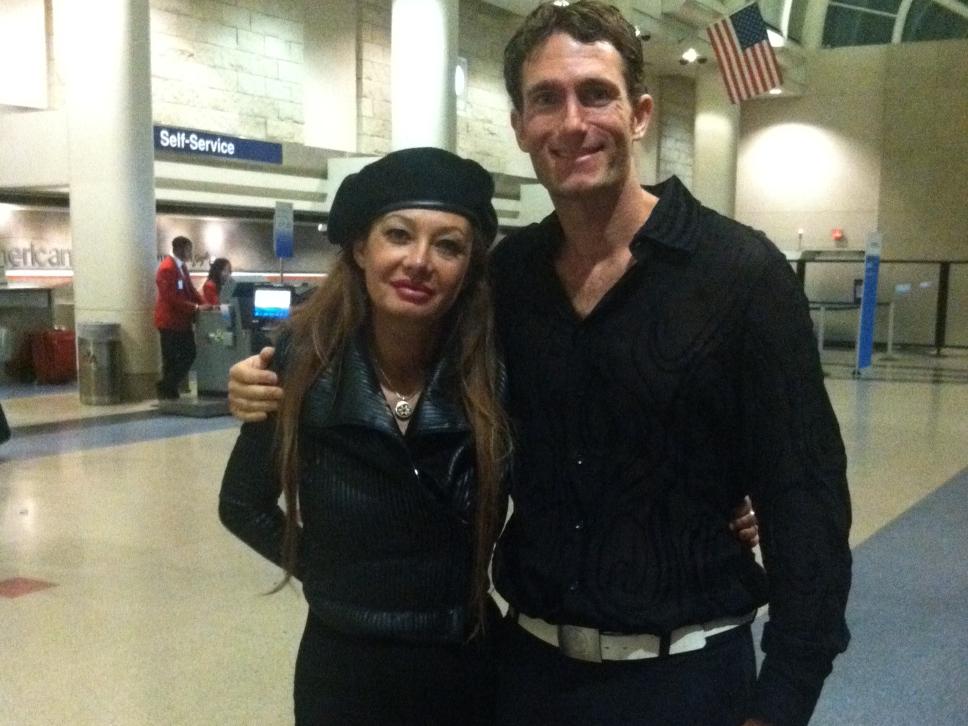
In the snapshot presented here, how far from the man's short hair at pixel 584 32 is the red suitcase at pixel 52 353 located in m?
11.8

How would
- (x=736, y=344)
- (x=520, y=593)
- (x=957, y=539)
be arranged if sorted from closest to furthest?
(x=736, y=344), (x=520, y=593), (x=957, y=539)

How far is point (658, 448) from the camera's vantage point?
144cm

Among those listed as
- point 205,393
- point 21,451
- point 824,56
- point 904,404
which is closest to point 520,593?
point 21,451

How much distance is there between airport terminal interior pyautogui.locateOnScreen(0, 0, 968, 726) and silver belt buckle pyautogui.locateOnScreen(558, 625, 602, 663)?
2.81 ft

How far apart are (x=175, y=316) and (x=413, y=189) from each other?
30.8 feet

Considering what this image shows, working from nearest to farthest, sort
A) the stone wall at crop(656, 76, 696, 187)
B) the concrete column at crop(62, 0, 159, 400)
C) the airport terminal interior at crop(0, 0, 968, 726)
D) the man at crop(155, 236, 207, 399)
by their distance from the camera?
the airport terminal interior at crop(0, 0, 968, 726) < the concrete column at crop(62, 0, 159, 400) < the man at crop(155, 236, 207, 399) < the stone wall at crop(656, 76, 696, 187)

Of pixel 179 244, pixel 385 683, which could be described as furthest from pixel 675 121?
pixel 385 683

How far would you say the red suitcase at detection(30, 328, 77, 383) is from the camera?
12.1 meters

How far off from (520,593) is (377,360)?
1.44 ft

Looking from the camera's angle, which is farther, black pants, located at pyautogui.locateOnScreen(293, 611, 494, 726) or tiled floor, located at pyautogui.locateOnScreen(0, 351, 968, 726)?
tiled floor, located at pyautogui.locateOnScreen(0, 351, 968, 726)

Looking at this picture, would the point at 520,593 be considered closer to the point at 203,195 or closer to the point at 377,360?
the point at 377,360

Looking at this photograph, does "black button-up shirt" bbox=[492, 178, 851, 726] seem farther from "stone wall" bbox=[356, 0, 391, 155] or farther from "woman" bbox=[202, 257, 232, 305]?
"stone wall" bbox=[356, 0, 391, 155]

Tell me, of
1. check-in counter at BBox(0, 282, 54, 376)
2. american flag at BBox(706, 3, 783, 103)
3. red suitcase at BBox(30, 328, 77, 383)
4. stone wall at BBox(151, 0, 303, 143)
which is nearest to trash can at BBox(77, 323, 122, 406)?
red suitcase at BBox(30, 328, 77, 383)

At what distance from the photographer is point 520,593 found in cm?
154
